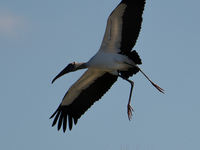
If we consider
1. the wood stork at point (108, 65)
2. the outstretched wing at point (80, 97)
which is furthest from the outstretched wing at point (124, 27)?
the outstretched wing at point (80, 97)

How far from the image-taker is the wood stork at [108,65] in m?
15.1

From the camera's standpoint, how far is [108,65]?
15547 mm

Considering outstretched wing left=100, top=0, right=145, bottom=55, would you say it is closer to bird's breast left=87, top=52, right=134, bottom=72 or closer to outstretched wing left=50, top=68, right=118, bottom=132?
bird's breast left=87, top=52, right=134, bottom=72

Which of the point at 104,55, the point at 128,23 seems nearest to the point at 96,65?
the point at 104,55

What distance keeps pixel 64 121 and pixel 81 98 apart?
822mm

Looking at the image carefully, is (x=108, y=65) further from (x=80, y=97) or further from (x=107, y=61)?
(x=80, y=97)

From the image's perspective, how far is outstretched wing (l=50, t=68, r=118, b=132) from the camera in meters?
16.8

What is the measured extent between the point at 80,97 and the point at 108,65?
1966 millimetres

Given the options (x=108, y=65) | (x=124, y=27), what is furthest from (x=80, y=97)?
(x=124, y=27)

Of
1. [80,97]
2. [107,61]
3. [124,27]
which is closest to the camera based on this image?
[124,27]

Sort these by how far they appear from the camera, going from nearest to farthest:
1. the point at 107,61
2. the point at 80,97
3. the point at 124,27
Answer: the point at 124,27, the point at 107,61, the point at 80,97

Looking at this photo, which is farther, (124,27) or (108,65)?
(108,65)

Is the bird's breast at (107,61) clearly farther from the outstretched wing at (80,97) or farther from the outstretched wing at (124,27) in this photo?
the outstretched wing at (80,97)

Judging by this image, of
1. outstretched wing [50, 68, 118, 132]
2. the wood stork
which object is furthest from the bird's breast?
outstretched wing [50, 68, 118, 132]
